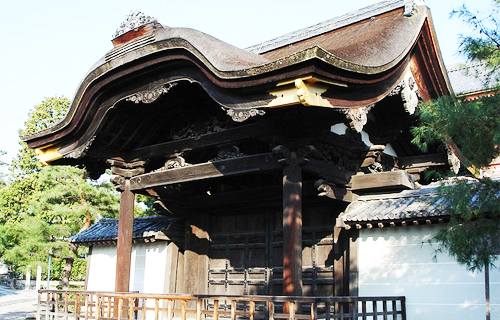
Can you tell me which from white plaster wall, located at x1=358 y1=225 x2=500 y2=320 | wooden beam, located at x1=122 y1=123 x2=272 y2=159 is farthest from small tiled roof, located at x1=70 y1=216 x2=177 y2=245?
white plaster wall, located at x1=358 y1=225 x2=500 y2=320

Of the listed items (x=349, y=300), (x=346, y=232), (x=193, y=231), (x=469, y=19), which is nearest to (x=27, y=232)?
(x=193, y=231)

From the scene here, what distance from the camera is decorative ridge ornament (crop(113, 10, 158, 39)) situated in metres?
9.80

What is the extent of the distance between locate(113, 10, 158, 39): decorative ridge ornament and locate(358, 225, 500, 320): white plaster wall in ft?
17.0

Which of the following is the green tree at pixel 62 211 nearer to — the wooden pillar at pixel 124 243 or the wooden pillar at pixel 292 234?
the wooden pillar at pixel 124 243

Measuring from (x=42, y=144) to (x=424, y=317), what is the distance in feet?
24.5

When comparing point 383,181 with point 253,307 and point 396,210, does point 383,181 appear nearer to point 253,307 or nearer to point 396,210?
point 396,210

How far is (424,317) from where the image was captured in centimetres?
866

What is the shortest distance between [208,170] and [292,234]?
2172 mm

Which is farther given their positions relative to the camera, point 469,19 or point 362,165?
point 362,165

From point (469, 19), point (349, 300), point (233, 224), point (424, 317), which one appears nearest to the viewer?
point (469, 19)

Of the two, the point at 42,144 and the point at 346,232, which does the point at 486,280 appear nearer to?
the point at 346,232

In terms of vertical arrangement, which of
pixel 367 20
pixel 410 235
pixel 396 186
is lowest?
pixel 410 235

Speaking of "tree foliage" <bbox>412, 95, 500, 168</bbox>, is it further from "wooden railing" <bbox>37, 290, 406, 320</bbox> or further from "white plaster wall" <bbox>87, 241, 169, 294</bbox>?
"white plaster wall" <bbox>87, 241, 169, 294</bbox>

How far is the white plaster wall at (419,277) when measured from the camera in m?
8.31
